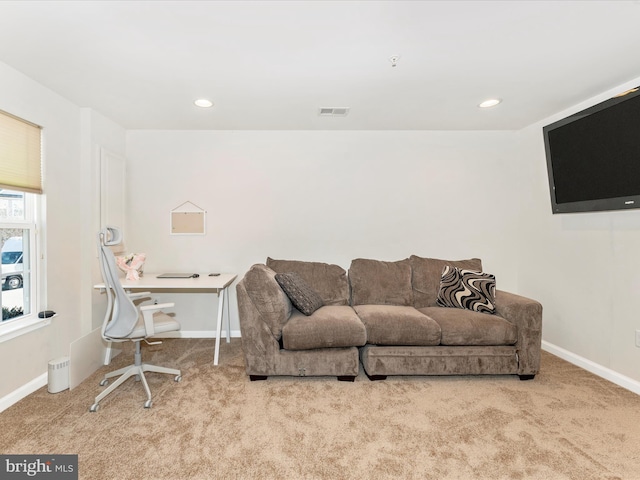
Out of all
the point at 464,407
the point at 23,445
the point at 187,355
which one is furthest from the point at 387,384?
the point at 23,445

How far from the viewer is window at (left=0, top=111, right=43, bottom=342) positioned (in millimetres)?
2307

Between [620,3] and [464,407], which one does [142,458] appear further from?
[620,3]

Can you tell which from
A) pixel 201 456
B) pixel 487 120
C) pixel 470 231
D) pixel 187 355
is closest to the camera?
pixel 201 456

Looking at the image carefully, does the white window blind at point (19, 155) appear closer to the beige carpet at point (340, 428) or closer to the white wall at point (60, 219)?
the white wall at point (60, 219)

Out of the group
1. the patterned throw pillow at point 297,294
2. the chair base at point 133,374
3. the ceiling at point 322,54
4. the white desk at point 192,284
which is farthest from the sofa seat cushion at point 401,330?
the ceiling at point 322,54

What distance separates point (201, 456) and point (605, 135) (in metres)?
3.47

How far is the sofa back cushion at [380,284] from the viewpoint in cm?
333

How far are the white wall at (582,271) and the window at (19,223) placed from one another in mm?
4551

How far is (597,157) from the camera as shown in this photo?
101 inches

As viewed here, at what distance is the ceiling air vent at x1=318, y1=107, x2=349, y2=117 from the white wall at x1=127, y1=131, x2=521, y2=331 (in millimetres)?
528

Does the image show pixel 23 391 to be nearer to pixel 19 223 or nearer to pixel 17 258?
pixel 17 258

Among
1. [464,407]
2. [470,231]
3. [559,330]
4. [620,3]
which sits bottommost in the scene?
[464,407]

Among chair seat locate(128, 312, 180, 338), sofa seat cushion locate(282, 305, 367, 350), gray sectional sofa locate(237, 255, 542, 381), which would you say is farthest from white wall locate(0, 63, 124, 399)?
sofa seat cushion locate(282, 305, 367, 350)

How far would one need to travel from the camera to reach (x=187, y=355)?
10.6ft
